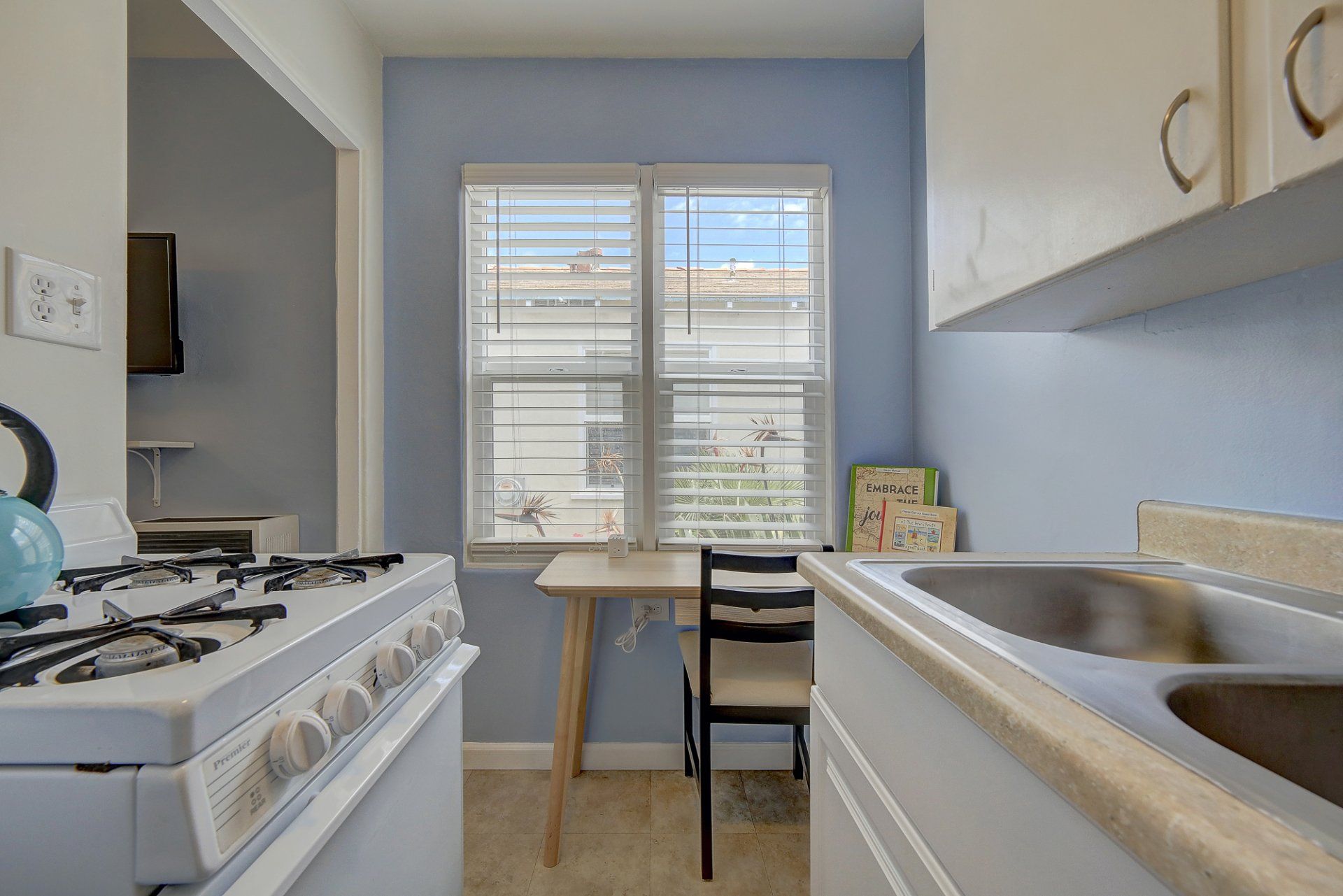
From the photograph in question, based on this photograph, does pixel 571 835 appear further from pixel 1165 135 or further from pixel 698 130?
pixel 698 130

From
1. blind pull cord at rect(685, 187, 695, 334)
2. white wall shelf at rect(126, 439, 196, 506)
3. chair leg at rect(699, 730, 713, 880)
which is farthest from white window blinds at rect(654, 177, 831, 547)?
white wall shelf at rect(126, 439, 196, 506)

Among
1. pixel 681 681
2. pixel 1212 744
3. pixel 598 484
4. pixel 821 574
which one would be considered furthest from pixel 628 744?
pixel 1212 744

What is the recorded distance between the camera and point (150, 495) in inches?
86.4

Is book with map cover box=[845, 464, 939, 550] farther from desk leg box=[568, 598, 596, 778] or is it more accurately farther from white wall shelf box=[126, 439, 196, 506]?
white wall shelf box=[126, 439, 196, 506]

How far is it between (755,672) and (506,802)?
100cm

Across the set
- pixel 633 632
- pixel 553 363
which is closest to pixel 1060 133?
pixel 553 363

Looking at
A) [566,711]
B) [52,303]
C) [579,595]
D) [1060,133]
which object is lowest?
[566,711]

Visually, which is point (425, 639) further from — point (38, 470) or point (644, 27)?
point (644, 27)

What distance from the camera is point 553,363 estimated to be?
2215 millimetres

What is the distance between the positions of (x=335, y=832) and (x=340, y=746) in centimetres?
9

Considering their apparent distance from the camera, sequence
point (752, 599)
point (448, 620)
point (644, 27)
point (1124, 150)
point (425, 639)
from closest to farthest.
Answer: point (1124, 150) < point (425, 639) < point (448, 620) < point (752, 599) < point (644, 27)

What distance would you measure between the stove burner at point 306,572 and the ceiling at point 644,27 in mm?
1918

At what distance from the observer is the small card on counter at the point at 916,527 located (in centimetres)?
187

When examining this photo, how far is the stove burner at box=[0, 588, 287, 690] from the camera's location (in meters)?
0.53
